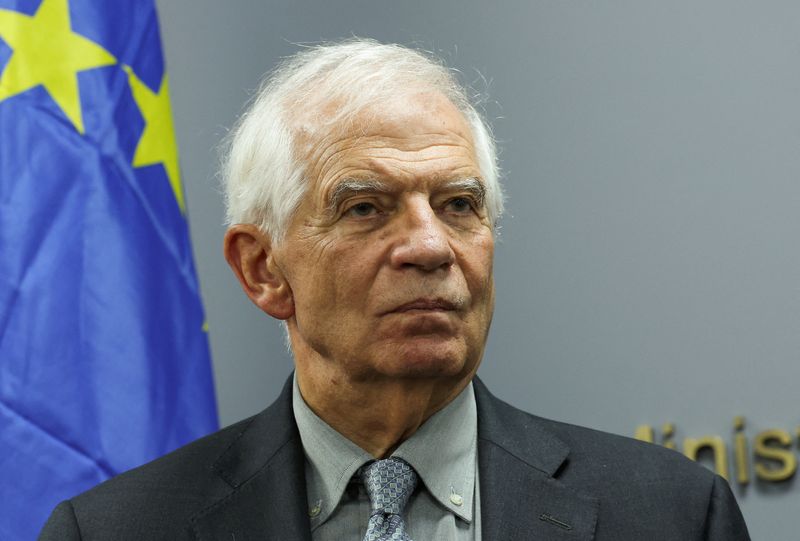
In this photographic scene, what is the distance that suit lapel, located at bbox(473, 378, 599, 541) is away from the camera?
6.02 feet

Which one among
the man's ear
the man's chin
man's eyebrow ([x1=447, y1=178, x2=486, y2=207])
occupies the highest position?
man's eyebrow ([x1=447, y1=178, x2=486, y2=207])

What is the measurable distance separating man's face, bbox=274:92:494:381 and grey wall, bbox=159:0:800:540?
114cm

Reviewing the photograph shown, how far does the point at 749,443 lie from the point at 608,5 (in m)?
1.19

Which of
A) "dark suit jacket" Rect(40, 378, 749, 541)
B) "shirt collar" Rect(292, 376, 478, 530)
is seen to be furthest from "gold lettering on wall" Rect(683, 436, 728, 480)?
"shirt collar" Rect(292, 376, 478, 530)

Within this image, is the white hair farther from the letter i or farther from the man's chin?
the letter i

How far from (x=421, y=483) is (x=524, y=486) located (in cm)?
16

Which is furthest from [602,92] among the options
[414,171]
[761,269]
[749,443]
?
[414,171]

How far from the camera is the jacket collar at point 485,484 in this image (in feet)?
6.06

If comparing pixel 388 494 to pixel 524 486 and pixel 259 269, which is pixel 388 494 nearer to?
pixel 524 486

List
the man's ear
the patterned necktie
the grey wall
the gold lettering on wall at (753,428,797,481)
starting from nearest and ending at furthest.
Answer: the patterned necktie, the man's ear, the gold lettering on wall at (753,428,797,481), the grey wall

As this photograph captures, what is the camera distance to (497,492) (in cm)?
188

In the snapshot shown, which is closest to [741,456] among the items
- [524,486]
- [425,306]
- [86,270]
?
[524,486]

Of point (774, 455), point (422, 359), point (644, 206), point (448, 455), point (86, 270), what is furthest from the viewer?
point (644, 206)

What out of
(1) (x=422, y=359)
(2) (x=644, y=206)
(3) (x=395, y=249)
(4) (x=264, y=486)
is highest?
(3) (x=395, y=249)
